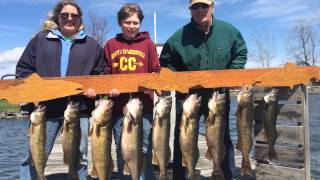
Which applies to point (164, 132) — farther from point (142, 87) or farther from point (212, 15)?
point (212, 15)

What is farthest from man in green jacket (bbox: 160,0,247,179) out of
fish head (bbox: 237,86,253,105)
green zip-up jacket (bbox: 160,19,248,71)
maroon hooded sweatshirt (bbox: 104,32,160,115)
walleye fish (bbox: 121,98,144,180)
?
walleye fish (bbox: 121,98,144,180)

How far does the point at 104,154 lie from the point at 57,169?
3.78m

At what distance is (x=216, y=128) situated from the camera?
510 cm

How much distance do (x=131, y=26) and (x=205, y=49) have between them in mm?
932

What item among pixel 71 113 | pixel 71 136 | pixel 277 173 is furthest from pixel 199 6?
pixel 277 173

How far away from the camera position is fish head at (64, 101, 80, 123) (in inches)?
186

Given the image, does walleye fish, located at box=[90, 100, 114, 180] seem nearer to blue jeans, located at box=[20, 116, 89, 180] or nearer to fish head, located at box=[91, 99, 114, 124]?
fish head, located at box=[91, 99, 114, 124]

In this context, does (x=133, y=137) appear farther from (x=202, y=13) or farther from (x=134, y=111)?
(x=202, y=13)

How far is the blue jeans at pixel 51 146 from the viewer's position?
16.6 feet

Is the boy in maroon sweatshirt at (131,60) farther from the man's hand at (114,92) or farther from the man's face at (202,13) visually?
the man's face at (202,13)

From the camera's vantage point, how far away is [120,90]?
5066 millimetres

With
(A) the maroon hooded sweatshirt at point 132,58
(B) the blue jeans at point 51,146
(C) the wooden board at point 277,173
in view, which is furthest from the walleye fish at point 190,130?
(C) the wooden board at point 277,173

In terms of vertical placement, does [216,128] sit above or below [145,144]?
above

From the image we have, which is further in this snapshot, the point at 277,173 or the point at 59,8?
the point at 277,173
